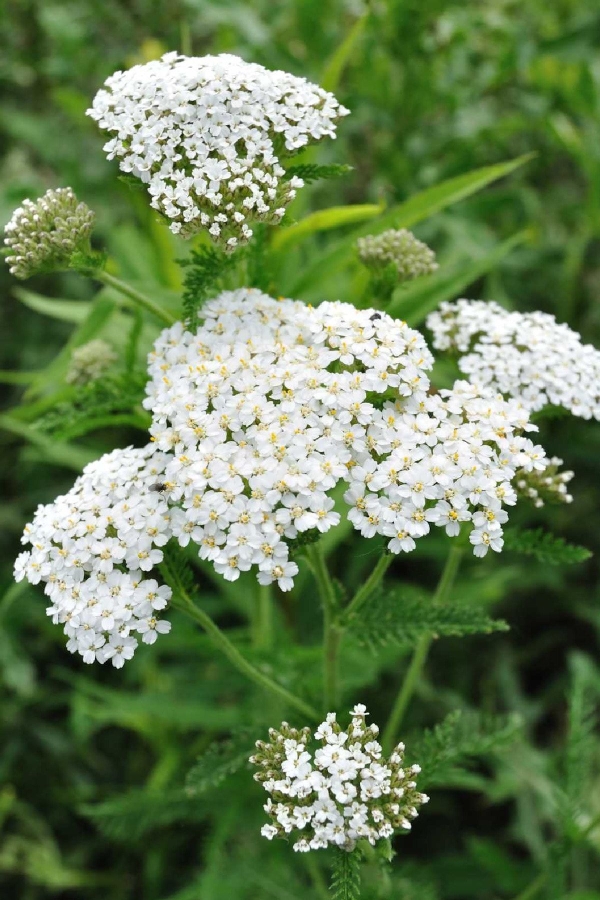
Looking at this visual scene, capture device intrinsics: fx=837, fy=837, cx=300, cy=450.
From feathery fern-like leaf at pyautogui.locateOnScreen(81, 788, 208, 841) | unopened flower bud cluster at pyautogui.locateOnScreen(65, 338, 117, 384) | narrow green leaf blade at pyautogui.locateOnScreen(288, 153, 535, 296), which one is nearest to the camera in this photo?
unopened flower bud cluster at pyautogui.locateOnScreen(65, 338, 117, 384)

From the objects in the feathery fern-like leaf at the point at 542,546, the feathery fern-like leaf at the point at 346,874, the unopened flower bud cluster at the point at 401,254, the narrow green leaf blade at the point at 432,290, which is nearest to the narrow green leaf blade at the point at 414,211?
the narrow green leaf blade at the point at 432,290

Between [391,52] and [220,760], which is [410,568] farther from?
[391,52]

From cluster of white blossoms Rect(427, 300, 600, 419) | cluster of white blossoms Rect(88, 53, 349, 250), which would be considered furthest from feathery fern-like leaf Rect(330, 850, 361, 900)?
cluster of white blossoms Rect(88, 53, 349, 250)

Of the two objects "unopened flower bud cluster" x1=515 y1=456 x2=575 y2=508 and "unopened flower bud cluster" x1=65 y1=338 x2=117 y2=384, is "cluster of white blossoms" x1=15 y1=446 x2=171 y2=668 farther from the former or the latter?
"unopened flower bud cluster" x1=515 y1=456 x2=575 y2=508

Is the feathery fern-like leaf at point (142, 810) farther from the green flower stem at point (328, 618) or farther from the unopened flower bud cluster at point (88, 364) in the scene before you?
the unopened flower bud cluster at point (88, 364)

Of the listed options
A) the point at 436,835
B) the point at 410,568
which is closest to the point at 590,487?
the point at 410,568

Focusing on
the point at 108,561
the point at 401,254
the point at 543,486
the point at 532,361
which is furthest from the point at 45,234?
the point at 543,486
